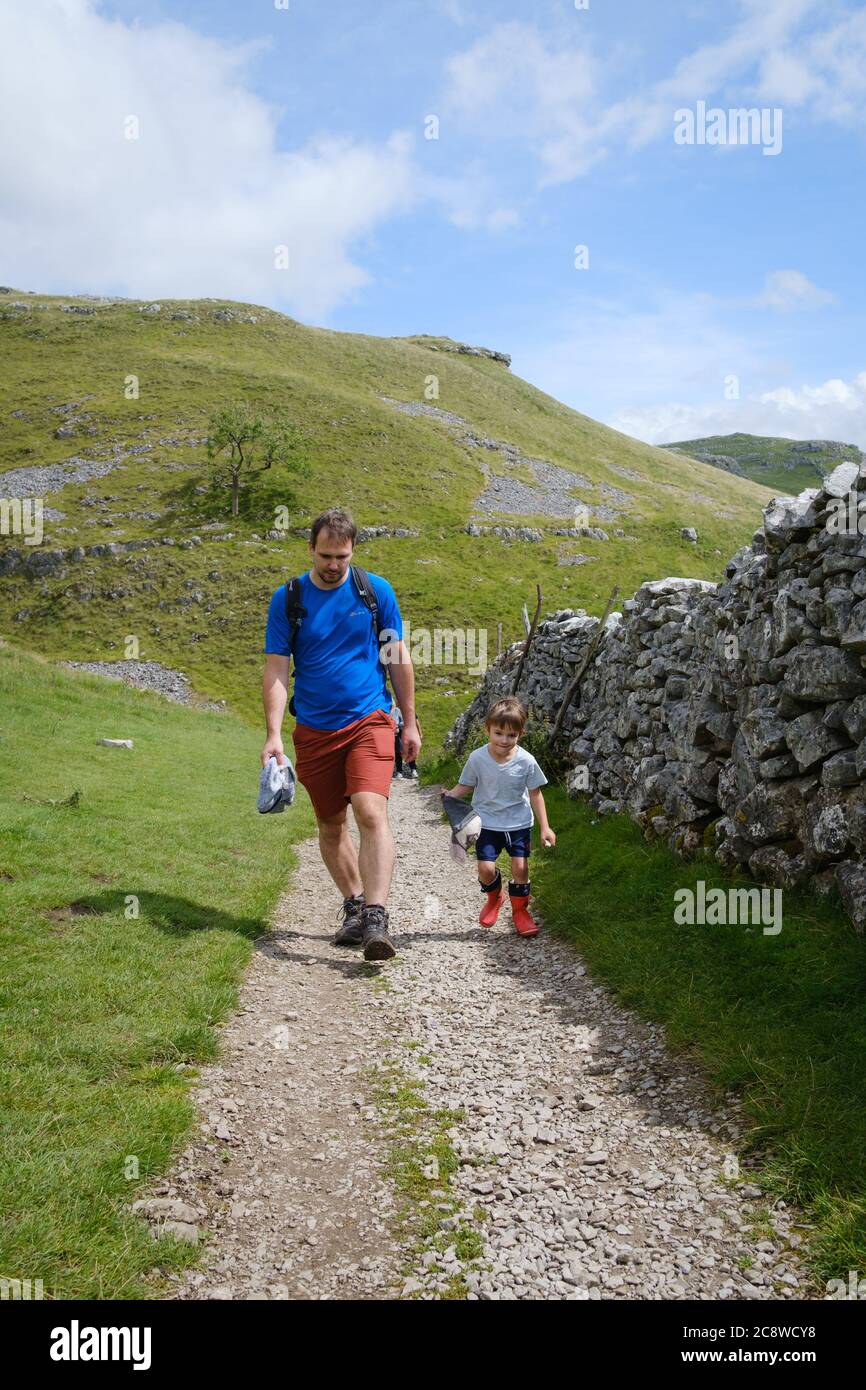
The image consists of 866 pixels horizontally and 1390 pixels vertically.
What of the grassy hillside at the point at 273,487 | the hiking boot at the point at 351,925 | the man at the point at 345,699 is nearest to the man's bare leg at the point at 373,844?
Result: the man at the point at 345,699

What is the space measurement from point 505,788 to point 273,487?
2786 inches

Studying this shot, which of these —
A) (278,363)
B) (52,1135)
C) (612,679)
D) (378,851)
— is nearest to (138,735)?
(612,679)

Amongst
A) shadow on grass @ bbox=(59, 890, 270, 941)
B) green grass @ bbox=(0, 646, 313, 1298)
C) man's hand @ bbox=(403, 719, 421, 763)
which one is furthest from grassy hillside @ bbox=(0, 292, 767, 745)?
man's hand @ bbox=(403, 719, 421, 763)

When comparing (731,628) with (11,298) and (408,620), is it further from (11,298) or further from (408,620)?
(11,298)

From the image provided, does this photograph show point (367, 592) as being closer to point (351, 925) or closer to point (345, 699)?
point (345, 699)

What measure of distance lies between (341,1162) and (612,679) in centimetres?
1118

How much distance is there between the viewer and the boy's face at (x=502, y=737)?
27.7 ft

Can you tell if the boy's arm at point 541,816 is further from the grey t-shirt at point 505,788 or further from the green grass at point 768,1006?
the green grass at point 768,1006

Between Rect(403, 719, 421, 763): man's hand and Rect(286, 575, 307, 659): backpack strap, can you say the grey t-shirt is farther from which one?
Rect(286, 575, 307, 659): backpack strap

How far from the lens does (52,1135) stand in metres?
3.94

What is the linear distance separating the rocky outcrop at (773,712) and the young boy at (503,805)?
6.08ft

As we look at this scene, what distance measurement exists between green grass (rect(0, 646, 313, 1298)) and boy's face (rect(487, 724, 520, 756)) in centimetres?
312

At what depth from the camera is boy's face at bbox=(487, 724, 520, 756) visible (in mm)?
8453
